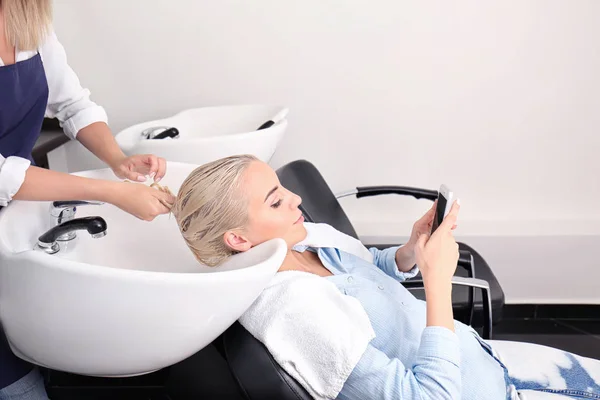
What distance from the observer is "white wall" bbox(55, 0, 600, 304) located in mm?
2135

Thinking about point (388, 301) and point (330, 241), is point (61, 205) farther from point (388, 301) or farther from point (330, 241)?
point (388, 301)

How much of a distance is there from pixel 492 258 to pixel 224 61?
4.34 ft

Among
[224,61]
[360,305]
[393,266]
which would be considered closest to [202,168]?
[360,305]

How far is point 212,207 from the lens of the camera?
121 centimetres

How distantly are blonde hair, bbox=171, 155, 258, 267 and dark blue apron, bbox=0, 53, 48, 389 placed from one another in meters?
0.39

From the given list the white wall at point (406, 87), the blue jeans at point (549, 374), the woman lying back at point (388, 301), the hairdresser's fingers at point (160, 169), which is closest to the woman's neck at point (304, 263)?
the woman lying back at point (388, 301)

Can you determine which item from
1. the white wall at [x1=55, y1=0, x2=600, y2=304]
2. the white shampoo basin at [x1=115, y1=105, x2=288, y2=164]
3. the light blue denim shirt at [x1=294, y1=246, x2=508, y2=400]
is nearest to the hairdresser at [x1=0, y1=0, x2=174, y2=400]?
the white shampoo basin at [x1=115, y1=105, x2=288, y2=164]

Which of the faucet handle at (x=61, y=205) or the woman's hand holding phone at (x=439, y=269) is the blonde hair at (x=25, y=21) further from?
the woman's hand holding phone at (x=439, y=269)

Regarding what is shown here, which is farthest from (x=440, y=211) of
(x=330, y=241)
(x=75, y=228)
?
(x=75, y=228)

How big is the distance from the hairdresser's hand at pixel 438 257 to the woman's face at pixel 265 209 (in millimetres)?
277

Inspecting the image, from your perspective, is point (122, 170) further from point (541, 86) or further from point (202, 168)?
point (541, 86)

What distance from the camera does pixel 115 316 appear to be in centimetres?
99

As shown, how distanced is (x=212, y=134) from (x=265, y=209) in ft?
3.05

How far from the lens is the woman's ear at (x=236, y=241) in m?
1.21
